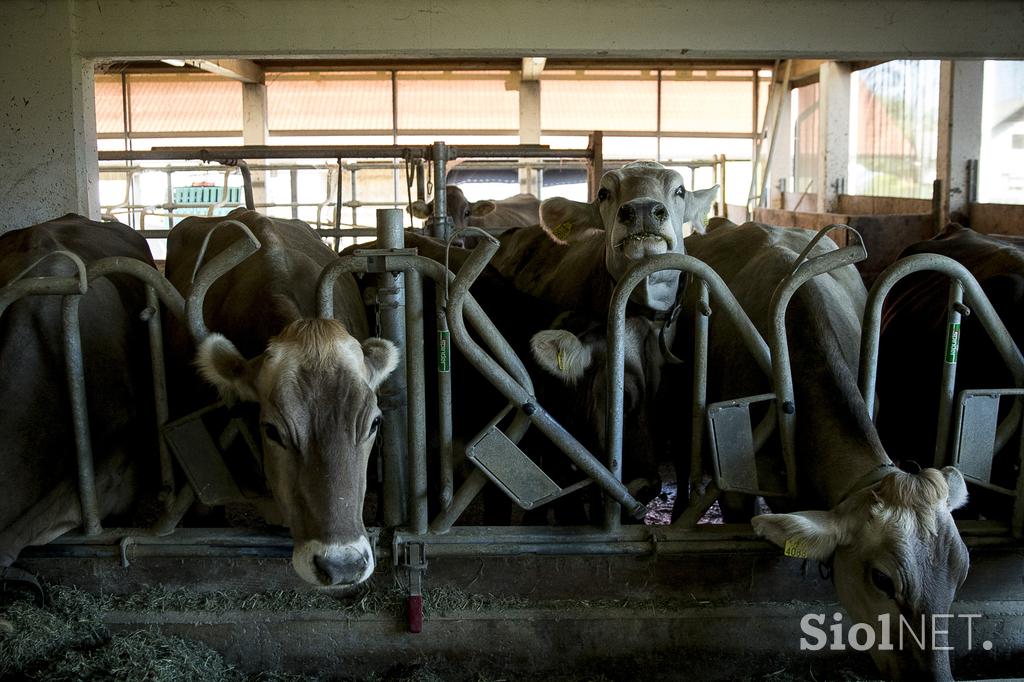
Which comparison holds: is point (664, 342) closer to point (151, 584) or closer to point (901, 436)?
point (901, 436)

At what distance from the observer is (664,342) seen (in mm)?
4133

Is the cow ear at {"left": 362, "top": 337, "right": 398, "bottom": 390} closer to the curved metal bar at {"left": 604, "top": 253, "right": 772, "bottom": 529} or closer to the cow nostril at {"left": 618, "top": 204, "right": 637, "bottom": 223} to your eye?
the curved metal bar at {"left": 604, "top": 253, "right": 772, "bottom": 529}

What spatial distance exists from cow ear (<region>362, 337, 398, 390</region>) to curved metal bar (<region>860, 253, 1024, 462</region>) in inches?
65.3

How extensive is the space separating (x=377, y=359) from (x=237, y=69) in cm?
1264

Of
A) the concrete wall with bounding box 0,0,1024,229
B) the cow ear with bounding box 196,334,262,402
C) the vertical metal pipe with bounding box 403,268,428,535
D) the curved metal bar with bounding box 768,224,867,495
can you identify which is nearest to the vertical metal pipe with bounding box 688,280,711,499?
the curved metal bar with bounding box 768,224,867,495

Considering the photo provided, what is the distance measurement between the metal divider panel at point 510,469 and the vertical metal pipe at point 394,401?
32 cm

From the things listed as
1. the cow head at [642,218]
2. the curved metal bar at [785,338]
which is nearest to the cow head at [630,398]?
the cow head at [642,218]

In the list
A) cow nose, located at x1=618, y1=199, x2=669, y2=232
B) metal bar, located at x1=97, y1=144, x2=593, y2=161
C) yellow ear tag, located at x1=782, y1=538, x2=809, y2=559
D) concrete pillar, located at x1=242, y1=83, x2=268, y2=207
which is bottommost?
yellow ear tag, located at x1=782, y1=538, x2=809, y2=559

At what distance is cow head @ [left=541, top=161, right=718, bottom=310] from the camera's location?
3.82 metres

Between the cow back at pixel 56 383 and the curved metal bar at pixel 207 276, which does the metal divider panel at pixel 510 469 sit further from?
the cow back at pixel 56 383

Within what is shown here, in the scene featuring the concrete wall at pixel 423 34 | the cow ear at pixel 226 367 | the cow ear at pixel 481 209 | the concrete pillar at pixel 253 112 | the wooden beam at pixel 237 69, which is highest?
the wooden beam at pixel 237 69

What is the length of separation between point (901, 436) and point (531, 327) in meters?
1.77

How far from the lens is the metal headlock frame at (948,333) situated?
10.8ft

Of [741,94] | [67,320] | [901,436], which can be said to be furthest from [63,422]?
[741,94]
